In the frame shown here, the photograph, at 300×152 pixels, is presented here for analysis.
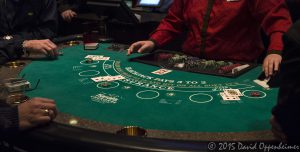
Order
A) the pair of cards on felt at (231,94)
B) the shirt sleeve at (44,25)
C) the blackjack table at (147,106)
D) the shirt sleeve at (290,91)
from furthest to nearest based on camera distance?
1. the shirt sleeve at (44,25)
2. the pair of cards on felt at (231,94)
3. the blackjack table at (147,106)
4. the shirt sleeve at (290,91)

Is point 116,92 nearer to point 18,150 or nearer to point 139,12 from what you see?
point 18,150

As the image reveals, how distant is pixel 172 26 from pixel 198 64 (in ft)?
2.46

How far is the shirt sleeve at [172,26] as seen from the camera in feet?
8.87

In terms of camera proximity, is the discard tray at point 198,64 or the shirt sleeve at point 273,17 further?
the shirt sleeve at point 273,17

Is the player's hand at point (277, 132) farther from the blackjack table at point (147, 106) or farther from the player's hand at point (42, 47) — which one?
the player's hand at point (42, 47)

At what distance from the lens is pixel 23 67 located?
2.20m

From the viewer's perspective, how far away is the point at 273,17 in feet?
7.20

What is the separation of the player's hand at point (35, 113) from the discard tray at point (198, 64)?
971mm

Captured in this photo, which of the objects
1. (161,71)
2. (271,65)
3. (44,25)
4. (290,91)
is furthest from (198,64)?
(44,25)

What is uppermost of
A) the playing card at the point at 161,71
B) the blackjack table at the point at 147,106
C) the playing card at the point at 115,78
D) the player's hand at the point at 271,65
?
the player's hand at the point at 271,65

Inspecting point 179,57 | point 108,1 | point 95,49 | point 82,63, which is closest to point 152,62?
point 179,57

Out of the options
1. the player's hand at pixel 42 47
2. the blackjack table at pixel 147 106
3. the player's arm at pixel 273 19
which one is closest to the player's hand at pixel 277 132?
the blackjack table at pixel 147 106

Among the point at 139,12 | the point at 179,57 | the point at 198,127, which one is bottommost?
the point at 198,127

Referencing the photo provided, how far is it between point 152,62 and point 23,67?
0.81m
